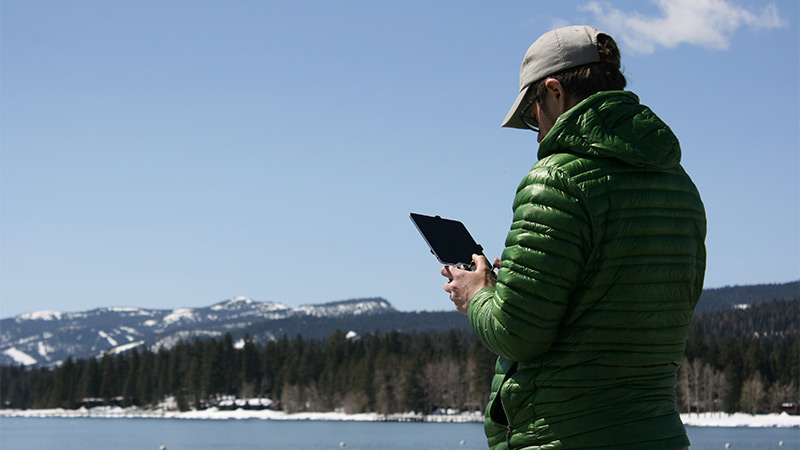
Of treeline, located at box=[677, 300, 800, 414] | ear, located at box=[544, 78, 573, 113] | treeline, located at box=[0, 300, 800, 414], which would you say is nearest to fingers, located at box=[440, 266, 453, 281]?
ear, located at box=[544, 78, 573, 113]

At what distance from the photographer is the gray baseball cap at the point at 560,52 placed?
282cm

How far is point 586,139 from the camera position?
261 centimetres

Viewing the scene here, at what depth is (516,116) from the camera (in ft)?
10.1

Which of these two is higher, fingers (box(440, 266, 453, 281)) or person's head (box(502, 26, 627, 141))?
person's head (box(502, 26, 627, 141))

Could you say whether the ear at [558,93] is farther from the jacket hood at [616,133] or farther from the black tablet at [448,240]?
the black tablet at [448,240]

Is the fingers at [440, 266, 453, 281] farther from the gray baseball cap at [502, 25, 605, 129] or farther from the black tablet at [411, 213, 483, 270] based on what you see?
the gray baseball cap at [502, 25, 605, 129]

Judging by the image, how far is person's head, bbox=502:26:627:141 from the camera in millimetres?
2826

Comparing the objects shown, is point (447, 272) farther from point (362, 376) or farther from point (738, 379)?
point (362, 376)

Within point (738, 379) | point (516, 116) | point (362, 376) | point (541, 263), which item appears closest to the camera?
point (541, 263)

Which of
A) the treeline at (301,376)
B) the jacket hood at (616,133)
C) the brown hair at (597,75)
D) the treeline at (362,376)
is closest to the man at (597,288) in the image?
the jacket hood at (616,133)

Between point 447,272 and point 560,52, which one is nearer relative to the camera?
point 560,52

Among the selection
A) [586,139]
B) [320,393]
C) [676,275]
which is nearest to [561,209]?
[586,139]

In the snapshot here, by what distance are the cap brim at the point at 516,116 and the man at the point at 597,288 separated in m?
0.31

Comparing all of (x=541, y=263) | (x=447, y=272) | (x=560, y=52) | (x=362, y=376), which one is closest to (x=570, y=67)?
(x=560, y=52)
